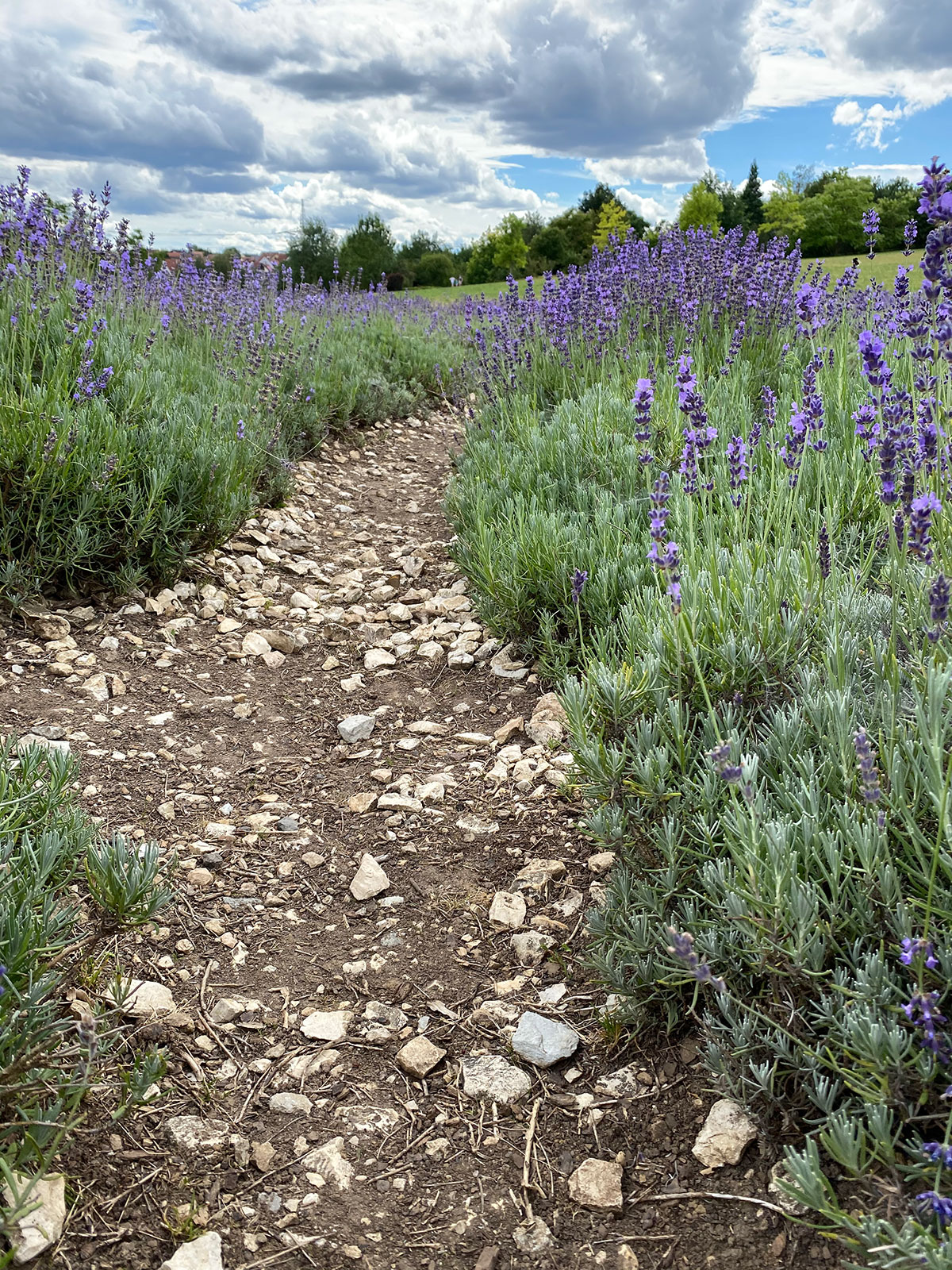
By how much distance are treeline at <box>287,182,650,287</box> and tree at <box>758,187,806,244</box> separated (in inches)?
240

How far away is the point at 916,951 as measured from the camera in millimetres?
1541

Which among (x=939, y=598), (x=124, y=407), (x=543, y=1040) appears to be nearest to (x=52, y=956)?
(x=543, y=1040)

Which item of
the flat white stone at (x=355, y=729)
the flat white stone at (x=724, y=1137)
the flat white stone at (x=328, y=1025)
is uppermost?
the flat white stone at (x=355, y=729)

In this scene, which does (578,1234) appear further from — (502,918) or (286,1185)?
(502,918)

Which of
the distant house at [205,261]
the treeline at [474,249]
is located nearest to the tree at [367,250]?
the treeline at [474,249]

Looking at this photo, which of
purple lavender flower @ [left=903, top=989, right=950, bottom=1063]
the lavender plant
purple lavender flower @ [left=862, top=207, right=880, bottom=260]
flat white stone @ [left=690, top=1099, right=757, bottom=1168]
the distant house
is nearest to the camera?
purple lavender flower @ [left=903, top=989, right=950, bottom=1063]

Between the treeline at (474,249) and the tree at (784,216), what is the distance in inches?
240

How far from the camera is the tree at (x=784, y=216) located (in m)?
39.7

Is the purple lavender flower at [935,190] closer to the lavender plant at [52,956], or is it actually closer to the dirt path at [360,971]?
the dirt path at [360,971]

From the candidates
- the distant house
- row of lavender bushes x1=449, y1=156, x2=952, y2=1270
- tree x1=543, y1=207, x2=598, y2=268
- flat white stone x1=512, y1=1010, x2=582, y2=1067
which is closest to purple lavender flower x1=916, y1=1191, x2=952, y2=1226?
row of lavender bushes x1=449, y1=156, x2=952, y2=1270

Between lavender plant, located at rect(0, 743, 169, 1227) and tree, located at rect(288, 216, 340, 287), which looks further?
tree, located at rect(288, 216, 340, 287)

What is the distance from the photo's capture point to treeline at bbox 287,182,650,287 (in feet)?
83.0

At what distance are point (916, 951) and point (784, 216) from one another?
162 ft

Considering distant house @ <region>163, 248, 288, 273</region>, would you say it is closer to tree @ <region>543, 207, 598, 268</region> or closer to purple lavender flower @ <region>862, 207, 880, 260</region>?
purple lavender flower @ <region>862, 207, 880, 260</region>
